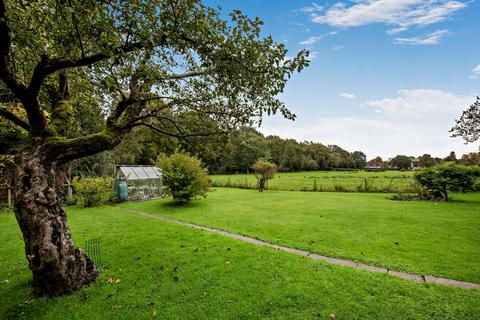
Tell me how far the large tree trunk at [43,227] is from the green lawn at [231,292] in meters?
0.34

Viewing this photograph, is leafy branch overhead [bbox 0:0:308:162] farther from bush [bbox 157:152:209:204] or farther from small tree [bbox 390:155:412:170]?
small tree [bbox 390:155:412:170]

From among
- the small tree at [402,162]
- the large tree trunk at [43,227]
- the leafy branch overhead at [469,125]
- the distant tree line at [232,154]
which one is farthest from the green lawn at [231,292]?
the small tree at [402,162]

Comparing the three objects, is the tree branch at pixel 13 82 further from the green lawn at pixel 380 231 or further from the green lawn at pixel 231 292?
the green lawn at pixel 380 231

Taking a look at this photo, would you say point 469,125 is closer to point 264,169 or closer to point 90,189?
point 264,169

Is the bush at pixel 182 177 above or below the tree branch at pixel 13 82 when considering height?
below

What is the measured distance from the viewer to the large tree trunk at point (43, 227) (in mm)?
3916

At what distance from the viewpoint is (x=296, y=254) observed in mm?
5809

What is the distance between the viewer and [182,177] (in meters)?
14.1

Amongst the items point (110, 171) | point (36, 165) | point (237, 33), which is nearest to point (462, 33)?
point (237, 33)

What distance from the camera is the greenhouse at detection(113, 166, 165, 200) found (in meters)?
17.1

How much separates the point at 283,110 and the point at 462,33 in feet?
35.4

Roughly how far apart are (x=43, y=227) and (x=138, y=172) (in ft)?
50.2

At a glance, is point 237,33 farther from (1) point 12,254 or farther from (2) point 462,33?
(2) point 462,33

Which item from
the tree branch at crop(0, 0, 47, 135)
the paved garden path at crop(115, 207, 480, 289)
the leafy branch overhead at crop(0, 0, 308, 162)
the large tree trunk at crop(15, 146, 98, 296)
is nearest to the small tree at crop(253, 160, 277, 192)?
the paved garden path at crop(115, 207, 480, 289)
